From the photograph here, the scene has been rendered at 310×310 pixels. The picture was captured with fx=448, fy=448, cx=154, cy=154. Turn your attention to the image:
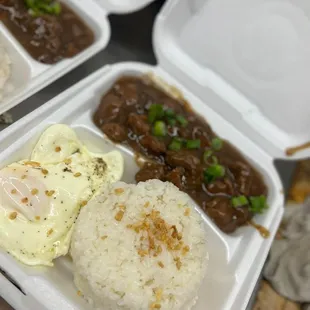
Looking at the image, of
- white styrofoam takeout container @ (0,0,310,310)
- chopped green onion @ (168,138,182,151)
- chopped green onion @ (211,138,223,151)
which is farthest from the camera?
chopped green onion @ (211,138,223,151)

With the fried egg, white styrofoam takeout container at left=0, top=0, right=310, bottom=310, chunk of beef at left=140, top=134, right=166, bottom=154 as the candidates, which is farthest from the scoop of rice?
chunk of beef at left=140, top=134, right=166, bottom=154

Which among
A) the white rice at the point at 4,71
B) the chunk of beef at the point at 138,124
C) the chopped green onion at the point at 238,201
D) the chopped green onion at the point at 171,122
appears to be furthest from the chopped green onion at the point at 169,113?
the white rice at the point at 4,71

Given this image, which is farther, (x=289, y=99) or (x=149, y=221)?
(x=289, y=99)

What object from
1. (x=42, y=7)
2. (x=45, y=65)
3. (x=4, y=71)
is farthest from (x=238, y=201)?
(x=42, y=7)

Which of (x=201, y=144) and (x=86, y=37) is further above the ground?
(x=86, y=37)

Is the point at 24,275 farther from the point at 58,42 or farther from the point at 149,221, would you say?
the point at 58,42

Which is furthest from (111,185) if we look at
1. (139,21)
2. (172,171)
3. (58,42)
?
(139,21)

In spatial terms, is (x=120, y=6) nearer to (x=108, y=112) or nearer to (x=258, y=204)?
(x=108, y=112)

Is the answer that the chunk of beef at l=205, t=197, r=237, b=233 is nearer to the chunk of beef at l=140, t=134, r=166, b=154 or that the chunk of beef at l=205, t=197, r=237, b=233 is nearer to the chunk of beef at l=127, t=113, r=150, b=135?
the chunk of beef at l=140, t=134, r=166, b=154
